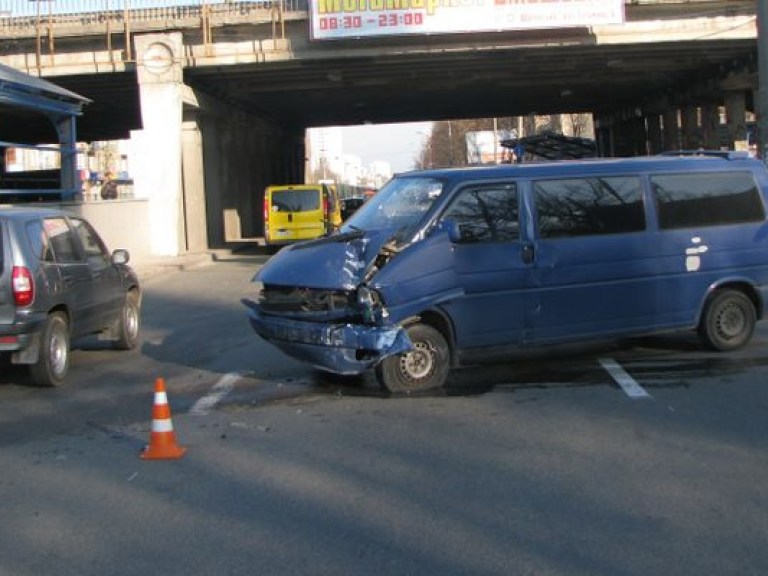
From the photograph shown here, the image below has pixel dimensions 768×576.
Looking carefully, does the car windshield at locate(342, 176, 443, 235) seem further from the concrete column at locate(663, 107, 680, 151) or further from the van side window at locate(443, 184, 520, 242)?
the concrete column at locate(663, 107, 680, 151)

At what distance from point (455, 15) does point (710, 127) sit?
1839cm

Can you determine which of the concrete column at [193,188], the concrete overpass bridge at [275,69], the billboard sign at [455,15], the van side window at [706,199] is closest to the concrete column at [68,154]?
the concrete overpass bridge at [275,69]

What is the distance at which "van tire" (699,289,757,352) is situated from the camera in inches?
347

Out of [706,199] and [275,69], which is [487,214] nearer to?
[706,199]

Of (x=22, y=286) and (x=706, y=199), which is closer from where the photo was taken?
(x=22, y=286)

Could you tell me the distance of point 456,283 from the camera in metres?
7.57

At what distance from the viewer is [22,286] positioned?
7.95 meters

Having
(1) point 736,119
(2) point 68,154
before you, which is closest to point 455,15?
(2) point 68,154

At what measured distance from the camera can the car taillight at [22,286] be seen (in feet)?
26.0

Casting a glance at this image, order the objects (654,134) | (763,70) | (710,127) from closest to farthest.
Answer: (763,70) < (710,127) < (654,134)

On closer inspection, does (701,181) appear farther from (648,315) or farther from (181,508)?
(181,508)

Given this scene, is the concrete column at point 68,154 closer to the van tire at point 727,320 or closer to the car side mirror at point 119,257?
the car side mirror at point 119,257

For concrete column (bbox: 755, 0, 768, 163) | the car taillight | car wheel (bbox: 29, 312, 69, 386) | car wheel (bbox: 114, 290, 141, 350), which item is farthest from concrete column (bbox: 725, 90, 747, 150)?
the car taillight

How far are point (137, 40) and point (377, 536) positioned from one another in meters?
24.1
